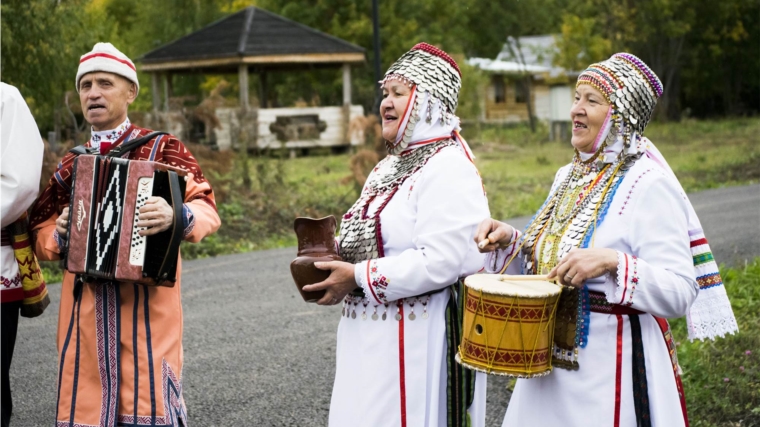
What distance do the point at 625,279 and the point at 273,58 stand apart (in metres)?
22.5

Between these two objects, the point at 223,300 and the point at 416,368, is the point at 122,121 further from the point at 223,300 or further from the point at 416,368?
the point at 223,300

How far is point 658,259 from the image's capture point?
3.05 m

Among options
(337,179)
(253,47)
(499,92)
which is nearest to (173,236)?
(337,179)

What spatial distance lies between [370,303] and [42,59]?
10396 millimetres

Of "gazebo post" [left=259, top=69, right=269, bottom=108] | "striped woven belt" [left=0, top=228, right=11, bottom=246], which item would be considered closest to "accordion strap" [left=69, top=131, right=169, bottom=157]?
"striped woven belt" [left=0, top=228, right=11, bottom=246]

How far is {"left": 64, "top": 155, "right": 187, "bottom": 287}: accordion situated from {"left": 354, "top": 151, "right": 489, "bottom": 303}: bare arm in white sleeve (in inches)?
33.7

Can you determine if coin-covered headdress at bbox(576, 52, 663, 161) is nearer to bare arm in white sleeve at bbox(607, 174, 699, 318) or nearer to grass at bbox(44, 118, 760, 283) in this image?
bare arm in white sleeve at bbox(607, 174, 699, 318)

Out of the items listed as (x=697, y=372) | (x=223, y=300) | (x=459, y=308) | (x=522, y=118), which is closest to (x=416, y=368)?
(x=459, y=308)

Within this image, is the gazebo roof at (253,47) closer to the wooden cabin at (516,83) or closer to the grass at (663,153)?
the grass at (663,153)

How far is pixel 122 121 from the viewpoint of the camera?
4051 millimetres

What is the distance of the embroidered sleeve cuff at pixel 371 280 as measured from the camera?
335 centimetres

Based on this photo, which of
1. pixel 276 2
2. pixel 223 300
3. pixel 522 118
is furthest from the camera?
pixel 522 118

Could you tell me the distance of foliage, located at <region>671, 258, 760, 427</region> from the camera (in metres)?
4.99

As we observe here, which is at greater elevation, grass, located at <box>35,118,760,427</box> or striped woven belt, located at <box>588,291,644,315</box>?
striped woven belt, located at <box>588,291,644,315</box>
